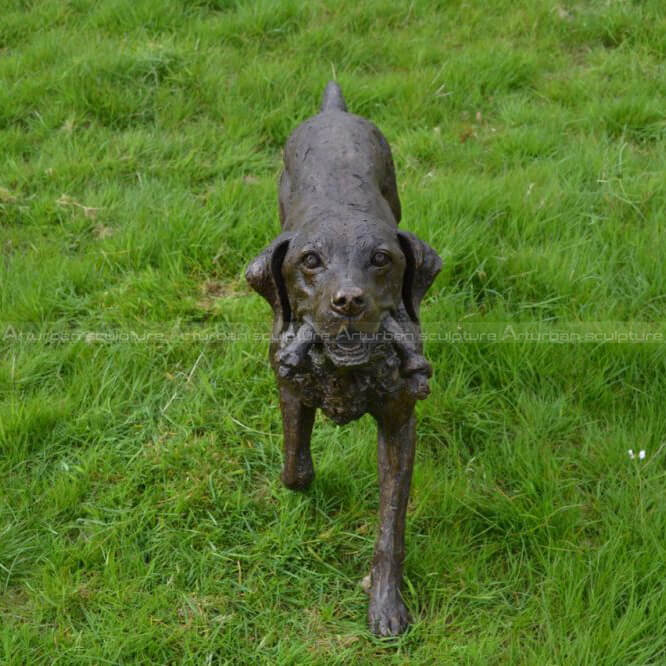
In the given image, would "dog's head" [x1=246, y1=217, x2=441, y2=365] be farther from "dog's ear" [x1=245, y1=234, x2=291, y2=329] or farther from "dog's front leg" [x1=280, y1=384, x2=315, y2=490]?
"dog's front leg" [x1=280, y1=384, x2=315, y2=490]

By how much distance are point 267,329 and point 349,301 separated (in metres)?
1.79

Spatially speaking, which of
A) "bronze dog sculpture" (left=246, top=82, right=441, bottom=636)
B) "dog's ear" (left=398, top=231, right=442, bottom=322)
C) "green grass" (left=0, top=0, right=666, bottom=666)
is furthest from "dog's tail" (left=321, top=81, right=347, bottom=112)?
"dog's ear" (left=398, top=231, right=442, bottom=322)

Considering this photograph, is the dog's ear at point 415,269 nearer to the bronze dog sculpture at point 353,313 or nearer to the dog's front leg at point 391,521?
the bronze dog sculpture at point 353,313

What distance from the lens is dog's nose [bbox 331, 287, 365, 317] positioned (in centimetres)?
218

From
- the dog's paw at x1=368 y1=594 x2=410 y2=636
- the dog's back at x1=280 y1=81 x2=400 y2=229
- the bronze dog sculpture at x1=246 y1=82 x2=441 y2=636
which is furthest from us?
the dog's paw at x1=368 y1=594 x2=410 y2=636

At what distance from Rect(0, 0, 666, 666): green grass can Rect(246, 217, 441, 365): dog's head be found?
1049 mm

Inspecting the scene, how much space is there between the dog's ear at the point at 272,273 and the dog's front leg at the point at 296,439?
30cm

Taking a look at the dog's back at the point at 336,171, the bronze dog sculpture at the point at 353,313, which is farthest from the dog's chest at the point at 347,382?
the dog's back at the point at 336,171

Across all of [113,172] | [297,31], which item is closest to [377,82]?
[297,31]

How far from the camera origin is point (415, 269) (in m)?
2.52

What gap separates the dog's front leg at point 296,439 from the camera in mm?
2816

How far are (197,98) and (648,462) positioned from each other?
11.4ft

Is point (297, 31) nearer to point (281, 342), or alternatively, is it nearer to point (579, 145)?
point (579, 145)

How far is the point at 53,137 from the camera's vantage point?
507 centimetres
